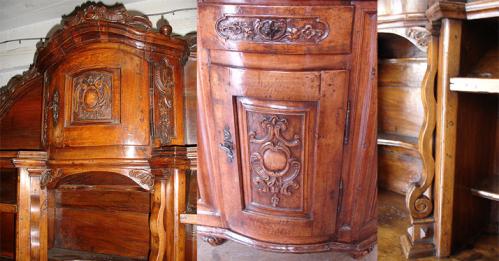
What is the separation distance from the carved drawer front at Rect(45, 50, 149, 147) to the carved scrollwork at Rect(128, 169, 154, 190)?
0.22 feet

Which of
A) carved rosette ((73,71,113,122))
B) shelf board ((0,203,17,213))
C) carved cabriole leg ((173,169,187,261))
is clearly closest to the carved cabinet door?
carved cabriole leg ((173,169,187,261))

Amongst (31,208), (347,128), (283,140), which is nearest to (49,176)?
(31,208)

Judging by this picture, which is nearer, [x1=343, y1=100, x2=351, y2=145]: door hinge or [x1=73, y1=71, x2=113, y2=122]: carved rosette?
[x1=343, y1=100, x2=351, y2=145]: door hinge

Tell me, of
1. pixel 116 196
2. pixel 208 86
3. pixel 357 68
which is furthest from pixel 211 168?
pixel 116 196

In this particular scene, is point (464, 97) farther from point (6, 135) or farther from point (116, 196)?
point (6, 135)

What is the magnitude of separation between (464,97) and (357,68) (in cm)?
21

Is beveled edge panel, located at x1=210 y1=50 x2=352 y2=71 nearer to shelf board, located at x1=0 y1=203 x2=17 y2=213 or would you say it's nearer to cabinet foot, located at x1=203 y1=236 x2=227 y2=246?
cabinet foot, located at x1=203 y1=236 x2=227 y2=246

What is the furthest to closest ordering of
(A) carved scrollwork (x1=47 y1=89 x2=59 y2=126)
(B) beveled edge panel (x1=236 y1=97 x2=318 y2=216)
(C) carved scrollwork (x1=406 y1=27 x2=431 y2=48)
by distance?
(A) carved scrollwork (x1=47 y1=89 x2=59 y2=126)
(B) beveled edge panel (x1=236 y1=97 x2=318 y2=216)
(C) carved scrollwork (x1=406 y1=27 x2=431 y2=48)

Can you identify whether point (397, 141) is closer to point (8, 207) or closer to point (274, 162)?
point (274, 162)

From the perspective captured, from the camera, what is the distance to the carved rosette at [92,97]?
2.32 ft

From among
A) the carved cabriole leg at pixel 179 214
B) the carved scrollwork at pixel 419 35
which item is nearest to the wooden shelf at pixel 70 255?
the carved cabriole leg at pixel 179 214

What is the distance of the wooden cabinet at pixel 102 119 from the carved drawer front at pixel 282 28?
5.2 inches

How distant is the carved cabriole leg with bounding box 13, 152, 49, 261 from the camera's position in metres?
0.74

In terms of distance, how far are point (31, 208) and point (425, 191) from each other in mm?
827
